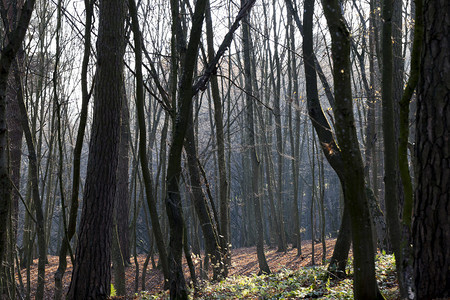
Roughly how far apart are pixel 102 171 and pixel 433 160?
14.2 ft

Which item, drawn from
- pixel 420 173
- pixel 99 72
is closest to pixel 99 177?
pixel 99 72

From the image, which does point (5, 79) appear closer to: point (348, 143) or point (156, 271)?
point (348, 143)

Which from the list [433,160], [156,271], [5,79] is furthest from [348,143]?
[156,271]

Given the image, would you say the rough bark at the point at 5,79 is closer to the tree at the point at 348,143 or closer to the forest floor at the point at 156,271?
the tree at the point at 348,143

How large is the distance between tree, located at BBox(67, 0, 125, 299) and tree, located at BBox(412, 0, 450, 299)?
4.19 meters

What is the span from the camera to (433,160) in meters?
2.85

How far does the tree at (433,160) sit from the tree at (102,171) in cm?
419

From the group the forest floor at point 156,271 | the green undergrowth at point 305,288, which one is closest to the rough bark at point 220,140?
the green undergrowth at point 305,288

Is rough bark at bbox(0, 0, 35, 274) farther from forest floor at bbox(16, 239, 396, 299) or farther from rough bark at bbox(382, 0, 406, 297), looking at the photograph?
forest floor at bbox(16, 239, 396, 299)

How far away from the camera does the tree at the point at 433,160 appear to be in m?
2.82

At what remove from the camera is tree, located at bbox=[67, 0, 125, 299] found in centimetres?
584

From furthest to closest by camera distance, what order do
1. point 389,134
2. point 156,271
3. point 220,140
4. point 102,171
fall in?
point 156,271 < point 220,140 < point 102,171 < point 389,134

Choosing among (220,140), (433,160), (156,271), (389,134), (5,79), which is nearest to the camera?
(433,160)

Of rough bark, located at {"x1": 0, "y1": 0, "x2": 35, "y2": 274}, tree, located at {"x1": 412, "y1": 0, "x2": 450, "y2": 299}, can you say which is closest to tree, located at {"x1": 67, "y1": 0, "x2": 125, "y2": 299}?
rough bark, located at {"x1": 0, "y1": 0, "x2": 35, "y2": 274}
